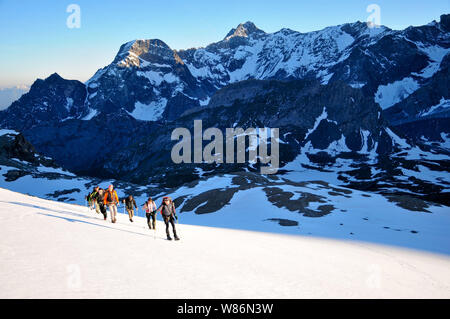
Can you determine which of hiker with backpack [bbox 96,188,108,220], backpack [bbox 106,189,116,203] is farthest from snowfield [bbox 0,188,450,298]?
hiker with backpack [bbox 96,188,108,220]

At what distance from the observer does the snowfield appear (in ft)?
35.1

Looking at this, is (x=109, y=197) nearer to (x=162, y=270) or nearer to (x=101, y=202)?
(x=101, y=202)

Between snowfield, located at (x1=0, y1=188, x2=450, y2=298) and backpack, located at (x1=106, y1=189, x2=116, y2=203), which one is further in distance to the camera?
backpack, located at (x1=106, y1=189, x2=116, y2=203)

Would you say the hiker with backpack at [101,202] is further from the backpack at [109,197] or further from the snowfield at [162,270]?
the snowfield at [162,270]

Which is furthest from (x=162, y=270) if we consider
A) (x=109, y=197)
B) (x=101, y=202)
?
(x=101, y=202)

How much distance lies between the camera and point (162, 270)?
12891 millimetres

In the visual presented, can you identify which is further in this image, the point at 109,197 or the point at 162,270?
the point at 109,197

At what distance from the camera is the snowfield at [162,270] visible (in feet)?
35.1

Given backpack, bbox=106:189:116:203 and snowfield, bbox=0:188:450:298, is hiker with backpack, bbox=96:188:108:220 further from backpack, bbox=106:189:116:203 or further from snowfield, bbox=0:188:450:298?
snowfield, bbox=0:188:450:298

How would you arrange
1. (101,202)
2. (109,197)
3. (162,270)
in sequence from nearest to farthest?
(162,270) < (109,197) < (101,202)

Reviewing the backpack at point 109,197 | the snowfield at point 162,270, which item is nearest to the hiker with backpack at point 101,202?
the backpack at point 109,197

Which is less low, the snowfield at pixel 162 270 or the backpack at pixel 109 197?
the backpack at pixel 109 197

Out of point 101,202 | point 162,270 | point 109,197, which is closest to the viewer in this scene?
point 162,270
